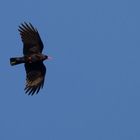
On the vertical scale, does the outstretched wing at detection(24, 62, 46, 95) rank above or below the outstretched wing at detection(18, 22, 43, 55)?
below

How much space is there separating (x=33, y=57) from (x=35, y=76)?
914 mm

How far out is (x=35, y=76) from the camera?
2005 centimetres

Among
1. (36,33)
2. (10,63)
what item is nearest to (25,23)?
(36,33)

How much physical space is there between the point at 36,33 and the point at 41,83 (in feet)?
6.59

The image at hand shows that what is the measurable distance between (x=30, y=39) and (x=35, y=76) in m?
1.51

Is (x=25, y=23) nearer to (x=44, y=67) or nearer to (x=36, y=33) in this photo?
(x=36, y=33)

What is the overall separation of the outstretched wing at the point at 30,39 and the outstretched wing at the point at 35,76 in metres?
0.56

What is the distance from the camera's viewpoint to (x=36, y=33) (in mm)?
19734

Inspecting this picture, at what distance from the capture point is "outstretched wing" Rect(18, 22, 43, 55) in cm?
1973

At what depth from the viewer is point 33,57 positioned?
64.1ft

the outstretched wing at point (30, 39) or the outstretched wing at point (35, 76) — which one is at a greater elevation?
the outstretched wing at point (30, 39)

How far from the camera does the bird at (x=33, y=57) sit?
774 inches

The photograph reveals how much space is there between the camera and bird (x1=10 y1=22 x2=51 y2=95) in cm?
1967

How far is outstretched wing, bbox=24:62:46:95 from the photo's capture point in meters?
19.8
